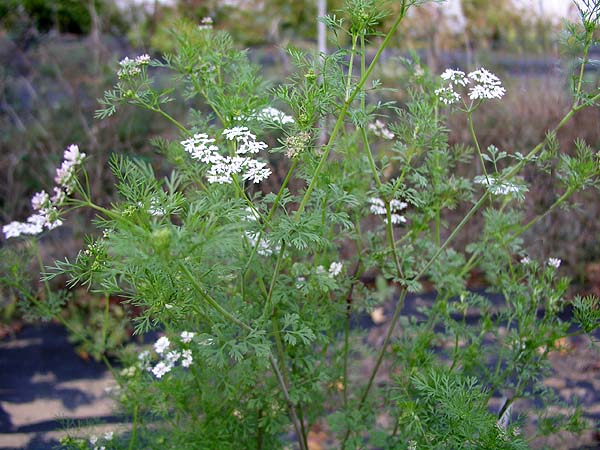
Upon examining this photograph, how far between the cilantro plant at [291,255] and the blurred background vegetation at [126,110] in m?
1.17

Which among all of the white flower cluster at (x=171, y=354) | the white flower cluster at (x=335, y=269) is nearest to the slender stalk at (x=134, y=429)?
the white flower cluster at (x=171, y=354)

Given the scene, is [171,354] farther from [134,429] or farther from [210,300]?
[210,300]

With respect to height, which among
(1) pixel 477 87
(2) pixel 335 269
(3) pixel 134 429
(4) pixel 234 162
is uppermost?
(1) pixel 477 87

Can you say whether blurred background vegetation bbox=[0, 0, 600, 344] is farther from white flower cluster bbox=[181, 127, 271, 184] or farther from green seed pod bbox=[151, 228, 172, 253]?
green seed pod bbox=[151, 228, 172, 253]

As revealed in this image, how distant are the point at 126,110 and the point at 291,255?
3.33 m

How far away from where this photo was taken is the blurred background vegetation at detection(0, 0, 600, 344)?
174 inches

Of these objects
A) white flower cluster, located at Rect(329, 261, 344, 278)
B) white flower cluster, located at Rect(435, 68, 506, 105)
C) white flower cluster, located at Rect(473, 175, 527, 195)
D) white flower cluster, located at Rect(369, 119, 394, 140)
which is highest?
white flower cluster, located at Rect(435, 68, 506, 105)

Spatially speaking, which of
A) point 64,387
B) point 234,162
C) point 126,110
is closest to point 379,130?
point 234,162

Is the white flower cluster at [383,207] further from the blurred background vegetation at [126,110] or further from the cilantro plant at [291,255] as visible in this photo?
the blurred background vegetation at [126,110]

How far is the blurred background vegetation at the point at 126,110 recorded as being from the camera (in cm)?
442

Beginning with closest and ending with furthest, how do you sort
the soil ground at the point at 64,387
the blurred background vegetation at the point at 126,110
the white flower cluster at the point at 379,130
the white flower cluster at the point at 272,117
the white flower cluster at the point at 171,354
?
the white flower cluster at the point at 272,117 → the white flower cluster at the point at 171,354 → the white flower cluster at the point at 379,130 → the soil ground at the point at 64,387 → the blurred background vegetation at the point at 126,110

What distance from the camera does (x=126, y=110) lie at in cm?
477

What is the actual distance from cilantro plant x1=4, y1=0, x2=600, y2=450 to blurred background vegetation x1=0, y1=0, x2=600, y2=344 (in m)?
1.17

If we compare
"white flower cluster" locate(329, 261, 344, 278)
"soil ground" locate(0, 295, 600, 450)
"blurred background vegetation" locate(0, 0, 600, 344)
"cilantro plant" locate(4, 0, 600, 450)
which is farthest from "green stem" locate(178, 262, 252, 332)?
"blurred background vegetation" locate(0, 0, 600, 344)
